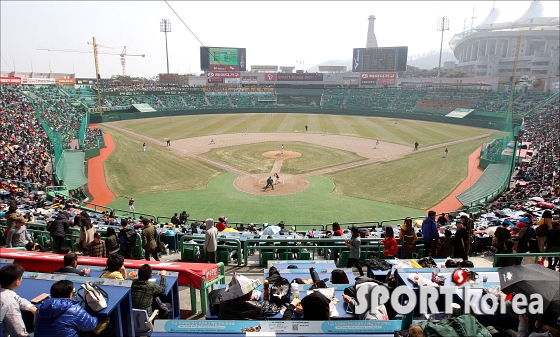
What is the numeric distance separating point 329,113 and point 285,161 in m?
46.6

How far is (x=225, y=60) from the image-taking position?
331 ft

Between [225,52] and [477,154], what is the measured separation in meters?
80.8

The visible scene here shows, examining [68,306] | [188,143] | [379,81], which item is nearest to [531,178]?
[68,306]

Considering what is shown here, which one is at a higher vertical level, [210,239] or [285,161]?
[210,239]

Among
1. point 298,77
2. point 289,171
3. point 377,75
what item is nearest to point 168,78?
point 298,77

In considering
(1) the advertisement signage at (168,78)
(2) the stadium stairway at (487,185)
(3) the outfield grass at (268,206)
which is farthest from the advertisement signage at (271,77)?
(3) the outfield grass at (268,206)

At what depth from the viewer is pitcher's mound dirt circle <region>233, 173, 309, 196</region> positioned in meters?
25.4

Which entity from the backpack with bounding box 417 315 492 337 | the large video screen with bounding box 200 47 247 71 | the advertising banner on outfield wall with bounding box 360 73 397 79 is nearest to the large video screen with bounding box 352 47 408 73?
the advertising banner on outfield wall with bounding box 360 73 397 79

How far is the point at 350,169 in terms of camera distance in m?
31.2

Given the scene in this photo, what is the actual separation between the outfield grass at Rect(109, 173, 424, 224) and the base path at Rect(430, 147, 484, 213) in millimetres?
1888

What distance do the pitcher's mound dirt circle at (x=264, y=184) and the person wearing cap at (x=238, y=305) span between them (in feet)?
65.3

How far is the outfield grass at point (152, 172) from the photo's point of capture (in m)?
26.3

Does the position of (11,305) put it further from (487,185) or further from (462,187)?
(462,187)

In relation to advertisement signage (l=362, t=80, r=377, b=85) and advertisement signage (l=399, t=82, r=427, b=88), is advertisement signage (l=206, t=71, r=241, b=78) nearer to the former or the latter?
advertisement signage (l=362, t=80, r=377, b=85)
